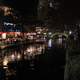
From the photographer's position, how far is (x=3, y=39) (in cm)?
1614

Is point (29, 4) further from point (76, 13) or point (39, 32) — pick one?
point (76, 13)

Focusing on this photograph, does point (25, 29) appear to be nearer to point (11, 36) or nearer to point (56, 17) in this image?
point (11, 36)

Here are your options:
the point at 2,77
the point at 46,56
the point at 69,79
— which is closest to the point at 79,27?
the point at 46,56

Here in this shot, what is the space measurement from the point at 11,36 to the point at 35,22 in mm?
2523

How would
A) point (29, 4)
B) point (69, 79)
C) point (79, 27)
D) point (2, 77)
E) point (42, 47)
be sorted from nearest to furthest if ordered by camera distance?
point (69, 79)
point (2, 77)
point (79, 27)
point (42, 47)
point (29, 4)

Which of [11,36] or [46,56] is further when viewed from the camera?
[11,36]

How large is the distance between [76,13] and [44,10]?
833 cm

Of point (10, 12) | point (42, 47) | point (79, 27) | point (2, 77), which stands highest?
point (10, 12)

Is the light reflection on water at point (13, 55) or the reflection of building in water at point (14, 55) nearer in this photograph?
the light reflection on water at point (13, 55)

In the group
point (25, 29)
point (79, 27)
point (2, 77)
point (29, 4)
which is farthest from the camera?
point (25, 29)

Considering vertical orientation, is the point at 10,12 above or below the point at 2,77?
above

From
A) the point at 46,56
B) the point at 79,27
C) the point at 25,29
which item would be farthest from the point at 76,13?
the point at 25,29

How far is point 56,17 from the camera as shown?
16812mm

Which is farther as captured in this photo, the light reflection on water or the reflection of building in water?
the reflection of building in water
